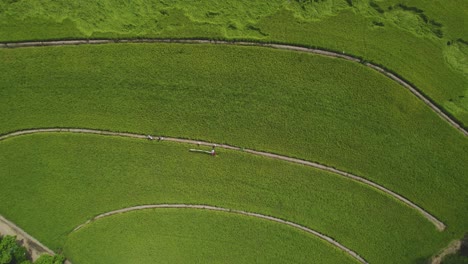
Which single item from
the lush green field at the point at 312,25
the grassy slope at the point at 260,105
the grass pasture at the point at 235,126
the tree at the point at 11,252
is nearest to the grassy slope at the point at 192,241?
the grass pasture at the point at 235,126

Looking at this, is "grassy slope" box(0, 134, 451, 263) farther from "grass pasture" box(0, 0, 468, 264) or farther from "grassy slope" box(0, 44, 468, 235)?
"grassy slope" box(0, 44, 468, 235)

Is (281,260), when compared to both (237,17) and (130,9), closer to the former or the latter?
(237,17)

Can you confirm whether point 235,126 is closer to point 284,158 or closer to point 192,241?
point 284,158

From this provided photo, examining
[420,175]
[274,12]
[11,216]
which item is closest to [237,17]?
[274,12]

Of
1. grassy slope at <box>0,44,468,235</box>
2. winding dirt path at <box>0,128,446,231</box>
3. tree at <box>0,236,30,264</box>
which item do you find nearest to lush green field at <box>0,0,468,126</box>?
grassy slope at <box>0,44,468,235</box>

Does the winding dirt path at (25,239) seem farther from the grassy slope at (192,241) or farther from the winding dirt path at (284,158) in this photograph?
the winding dirt path at (284,158)

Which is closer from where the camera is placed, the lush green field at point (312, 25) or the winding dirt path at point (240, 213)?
the lush green field at point (312, 25)
